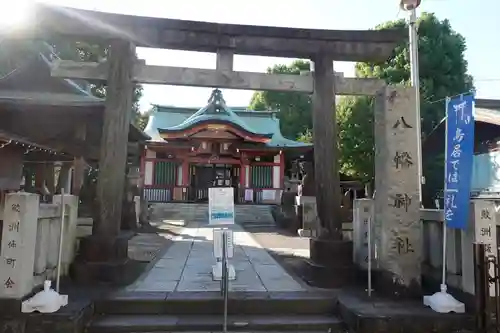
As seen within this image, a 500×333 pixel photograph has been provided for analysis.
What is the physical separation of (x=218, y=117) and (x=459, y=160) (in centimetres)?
1986

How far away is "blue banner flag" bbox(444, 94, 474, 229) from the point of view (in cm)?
482

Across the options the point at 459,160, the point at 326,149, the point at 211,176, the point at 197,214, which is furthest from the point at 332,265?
the point at 211,176

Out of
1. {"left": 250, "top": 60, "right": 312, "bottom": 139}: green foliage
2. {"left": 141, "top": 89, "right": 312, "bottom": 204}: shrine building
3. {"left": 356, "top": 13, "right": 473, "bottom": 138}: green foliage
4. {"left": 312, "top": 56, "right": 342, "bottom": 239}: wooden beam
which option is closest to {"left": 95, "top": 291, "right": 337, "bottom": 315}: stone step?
{"left": 312, "top": 56, "right": 342, "bottom": 239}: wooden beam

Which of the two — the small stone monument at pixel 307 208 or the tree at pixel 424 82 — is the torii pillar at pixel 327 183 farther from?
the tree at pixel 424 82

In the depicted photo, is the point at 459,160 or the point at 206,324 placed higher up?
the point at 459,160

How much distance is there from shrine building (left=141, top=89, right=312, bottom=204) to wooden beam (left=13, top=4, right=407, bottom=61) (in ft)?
56.3

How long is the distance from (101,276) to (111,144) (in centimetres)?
217

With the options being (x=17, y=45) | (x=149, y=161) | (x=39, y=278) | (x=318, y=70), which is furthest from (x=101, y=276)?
(x=149, y=161)

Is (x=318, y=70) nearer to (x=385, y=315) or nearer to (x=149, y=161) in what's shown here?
(x=385, y=315)

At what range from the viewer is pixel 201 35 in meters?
6.70

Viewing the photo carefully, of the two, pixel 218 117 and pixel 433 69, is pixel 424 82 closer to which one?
pixel 433 69

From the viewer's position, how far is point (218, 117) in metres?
24.0

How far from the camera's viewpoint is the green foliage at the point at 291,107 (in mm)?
38531

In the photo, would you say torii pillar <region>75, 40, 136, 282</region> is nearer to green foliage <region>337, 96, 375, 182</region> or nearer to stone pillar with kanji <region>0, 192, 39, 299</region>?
stone pillar with kanji <region>0, 192, 39, 299</region>
